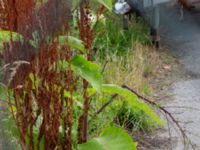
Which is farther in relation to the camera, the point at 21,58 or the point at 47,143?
the point at 47,143

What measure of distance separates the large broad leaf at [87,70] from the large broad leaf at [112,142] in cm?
23

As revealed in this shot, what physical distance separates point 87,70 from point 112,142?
31 centimetres

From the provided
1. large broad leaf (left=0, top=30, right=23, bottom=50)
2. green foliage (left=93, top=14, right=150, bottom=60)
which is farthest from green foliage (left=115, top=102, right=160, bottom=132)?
large broad leaf (left=0, top=30, right=23, bottom=50)

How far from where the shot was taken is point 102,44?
19.2ft

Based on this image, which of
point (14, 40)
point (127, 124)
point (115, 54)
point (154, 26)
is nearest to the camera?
point (14, 40)

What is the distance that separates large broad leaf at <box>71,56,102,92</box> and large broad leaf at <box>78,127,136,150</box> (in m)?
0.23

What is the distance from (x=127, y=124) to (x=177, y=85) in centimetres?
110

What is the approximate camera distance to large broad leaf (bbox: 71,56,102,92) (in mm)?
2324

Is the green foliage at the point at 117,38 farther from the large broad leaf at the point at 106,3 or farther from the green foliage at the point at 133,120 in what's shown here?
the large broad leaf at the point at 106,3

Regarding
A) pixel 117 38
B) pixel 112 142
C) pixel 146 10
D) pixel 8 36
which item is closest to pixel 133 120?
pixel 117 38

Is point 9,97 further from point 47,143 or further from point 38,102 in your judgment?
point 47,143

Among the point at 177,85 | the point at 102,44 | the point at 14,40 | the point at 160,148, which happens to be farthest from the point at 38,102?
the point at 102,44

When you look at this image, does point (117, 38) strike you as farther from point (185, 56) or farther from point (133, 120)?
point (133, 120)

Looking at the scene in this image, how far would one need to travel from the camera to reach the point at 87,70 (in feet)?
7.75
